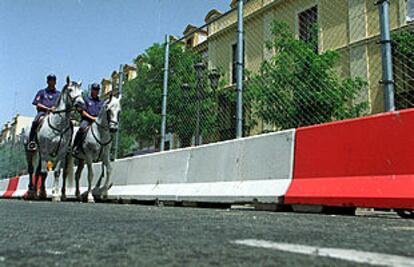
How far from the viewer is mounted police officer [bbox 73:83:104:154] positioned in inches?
404

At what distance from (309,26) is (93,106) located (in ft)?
34.5

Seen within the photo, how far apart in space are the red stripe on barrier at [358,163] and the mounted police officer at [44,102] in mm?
7084

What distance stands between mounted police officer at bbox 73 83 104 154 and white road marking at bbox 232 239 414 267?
8677 millimetres

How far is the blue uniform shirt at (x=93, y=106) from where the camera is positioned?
1054cm

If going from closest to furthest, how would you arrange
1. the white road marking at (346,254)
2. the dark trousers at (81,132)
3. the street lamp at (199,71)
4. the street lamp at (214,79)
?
the white road marking at (346,254) < the dark trousers at (81,132) < the street lamp at (199,71) < the street lamp at (214,79)

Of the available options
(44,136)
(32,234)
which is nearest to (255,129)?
(44,136)

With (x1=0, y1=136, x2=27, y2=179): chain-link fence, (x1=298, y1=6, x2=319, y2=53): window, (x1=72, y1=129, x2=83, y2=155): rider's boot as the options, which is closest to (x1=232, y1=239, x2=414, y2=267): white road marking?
(x1=72, y1=129, x2=83, y2=155): rider's boot

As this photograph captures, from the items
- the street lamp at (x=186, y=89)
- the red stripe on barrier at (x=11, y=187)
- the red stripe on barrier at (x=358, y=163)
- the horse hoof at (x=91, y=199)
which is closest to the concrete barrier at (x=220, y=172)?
the red stripe on barrier at (x=358, y=163)

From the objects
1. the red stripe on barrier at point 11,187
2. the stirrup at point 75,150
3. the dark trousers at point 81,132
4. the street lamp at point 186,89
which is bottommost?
the red stripe on barrier at point 11,187

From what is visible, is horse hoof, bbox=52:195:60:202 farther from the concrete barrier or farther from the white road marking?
the white road marking

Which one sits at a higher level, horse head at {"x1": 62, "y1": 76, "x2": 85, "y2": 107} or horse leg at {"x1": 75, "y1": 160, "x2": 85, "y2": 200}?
horse head at {"x1": 62, "y1": 76, "x2": 85, "y2": 107}

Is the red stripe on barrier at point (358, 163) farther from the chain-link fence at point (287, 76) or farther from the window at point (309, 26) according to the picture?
the window at point (309, 26)

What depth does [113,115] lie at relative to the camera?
9.58m

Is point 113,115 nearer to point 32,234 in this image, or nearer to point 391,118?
point 391,118
